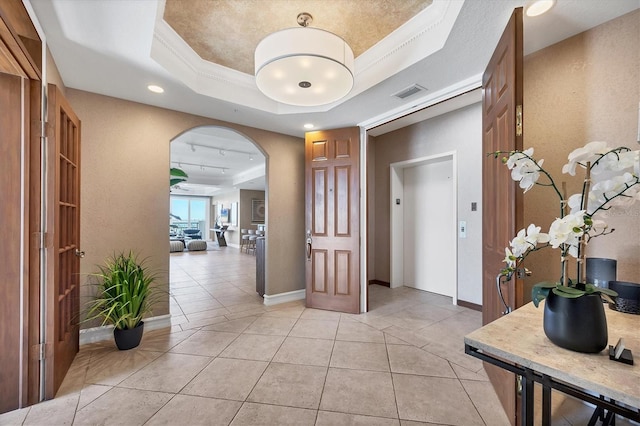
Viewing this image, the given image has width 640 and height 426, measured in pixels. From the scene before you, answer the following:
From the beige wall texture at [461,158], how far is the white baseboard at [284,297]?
63.4 inches

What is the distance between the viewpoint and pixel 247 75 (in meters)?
2.87

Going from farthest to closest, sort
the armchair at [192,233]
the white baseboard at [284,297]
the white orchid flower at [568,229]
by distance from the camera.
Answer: the armchair at [192,233] < the white baseboard at [284,297] < the white orchid flower at [568,229]

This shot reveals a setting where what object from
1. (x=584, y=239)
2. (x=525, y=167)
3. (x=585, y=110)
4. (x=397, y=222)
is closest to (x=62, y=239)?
(x=525, y=167)

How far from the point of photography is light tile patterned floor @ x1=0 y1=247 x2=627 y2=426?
1679 millimetres

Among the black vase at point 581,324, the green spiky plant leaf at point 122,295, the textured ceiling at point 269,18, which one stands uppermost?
the textured ceiling at point 269,18

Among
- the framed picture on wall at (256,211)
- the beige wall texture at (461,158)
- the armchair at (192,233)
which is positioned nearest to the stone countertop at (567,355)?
the beige wall texture at (461,158)

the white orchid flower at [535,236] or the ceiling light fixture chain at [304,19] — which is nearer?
the white orchid flower at [535,236]

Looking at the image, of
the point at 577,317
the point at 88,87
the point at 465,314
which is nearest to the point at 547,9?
the point at 577,317

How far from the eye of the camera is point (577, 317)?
2.90 ft

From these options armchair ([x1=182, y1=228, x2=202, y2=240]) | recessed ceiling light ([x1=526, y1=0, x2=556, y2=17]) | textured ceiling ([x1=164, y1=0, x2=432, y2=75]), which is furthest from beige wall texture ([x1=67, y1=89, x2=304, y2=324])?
armchair ([x1=182, y1=228, x2=202, y2=240])

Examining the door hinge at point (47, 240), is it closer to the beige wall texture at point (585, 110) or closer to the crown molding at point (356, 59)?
the crown molding at point (356, 59)

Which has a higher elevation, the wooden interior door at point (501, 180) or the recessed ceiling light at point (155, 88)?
the recessed ceiling light at point (155, 88)

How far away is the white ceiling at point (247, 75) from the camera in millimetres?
1636

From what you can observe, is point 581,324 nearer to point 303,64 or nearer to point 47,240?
point 303,64
